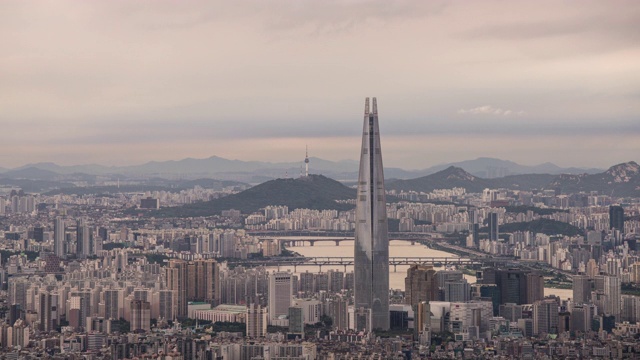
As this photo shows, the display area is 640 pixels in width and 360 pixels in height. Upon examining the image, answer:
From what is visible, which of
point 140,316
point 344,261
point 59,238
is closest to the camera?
point 140,316

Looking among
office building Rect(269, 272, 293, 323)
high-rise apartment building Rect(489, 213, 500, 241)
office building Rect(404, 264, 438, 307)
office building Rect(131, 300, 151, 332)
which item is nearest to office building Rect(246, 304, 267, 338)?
office building Rect(269, 272, 293, 323)

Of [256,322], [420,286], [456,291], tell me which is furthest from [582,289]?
[256,322]

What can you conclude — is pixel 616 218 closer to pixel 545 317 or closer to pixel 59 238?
pixel 59 238

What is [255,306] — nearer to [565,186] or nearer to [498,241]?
[498,241]

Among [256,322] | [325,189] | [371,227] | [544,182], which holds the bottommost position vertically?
[256,322]

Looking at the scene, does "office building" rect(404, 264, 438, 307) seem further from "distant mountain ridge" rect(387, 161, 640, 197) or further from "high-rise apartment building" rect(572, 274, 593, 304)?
"distant mountain ridge" rect(387, 161, 640, 197)

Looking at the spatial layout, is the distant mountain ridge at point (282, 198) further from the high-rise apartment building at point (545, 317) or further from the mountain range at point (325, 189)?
the high-rise apartment building at point (545, 317)

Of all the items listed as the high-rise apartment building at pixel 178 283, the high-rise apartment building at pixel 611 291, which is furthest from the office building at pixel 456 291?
the high-rise apartment building at pixel 178 283
